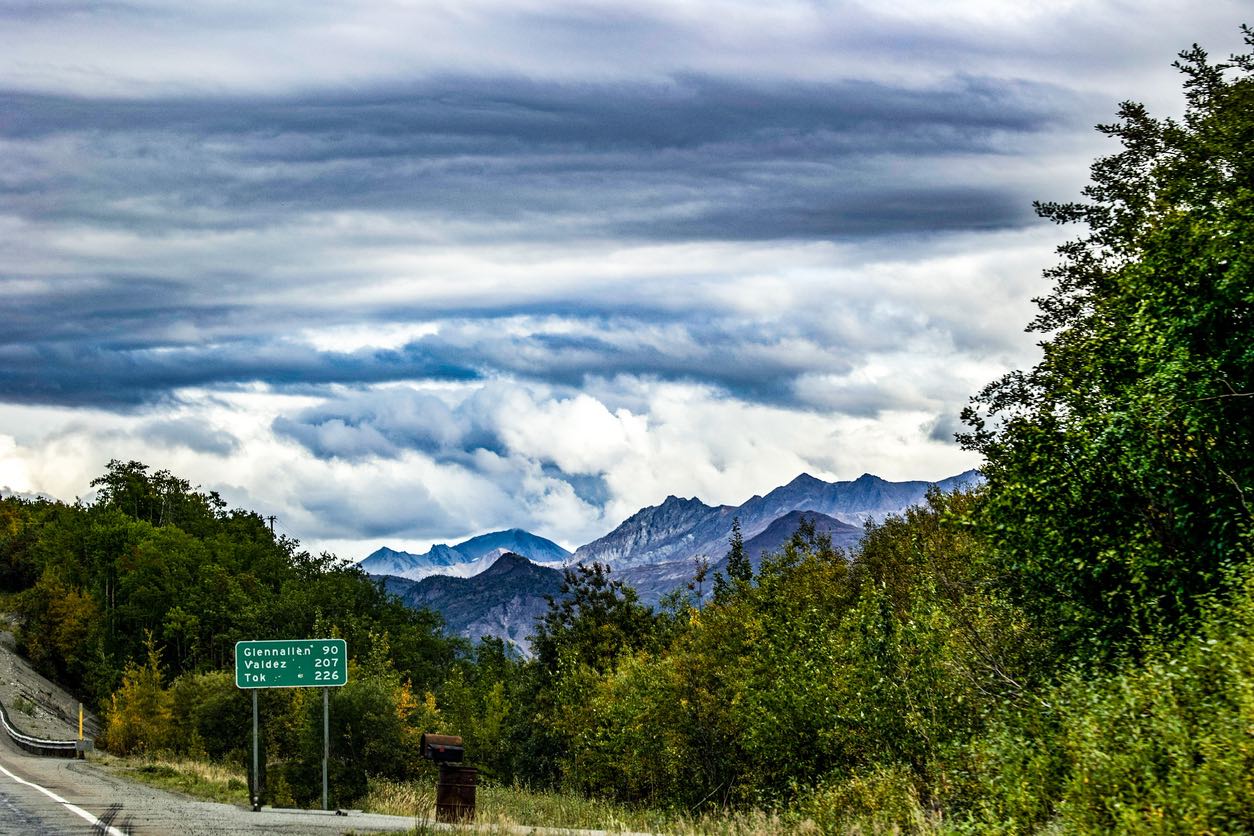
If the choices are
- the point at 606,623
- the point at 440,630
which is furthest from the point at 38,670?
the point at 606,623

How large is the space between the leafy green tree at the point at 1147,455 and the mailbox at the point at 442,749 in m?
11.3

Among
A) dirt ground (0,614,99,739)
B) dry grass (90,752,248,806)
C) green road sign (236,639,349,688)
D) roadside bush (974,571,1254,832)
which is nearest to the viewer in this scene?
roadside bush (974,571,1254,832)

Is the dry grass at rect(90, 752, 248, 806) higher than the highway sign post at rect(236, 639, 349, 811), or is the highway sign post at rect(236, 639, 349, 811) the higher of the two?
the highway sign post at rect(236, 639, 349, 811)

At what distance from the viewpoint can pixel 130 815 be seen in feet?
80.5

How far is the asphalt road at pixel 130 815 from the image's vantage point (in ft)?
71.8

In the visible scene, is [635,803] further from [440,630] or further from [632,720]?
[440,630]

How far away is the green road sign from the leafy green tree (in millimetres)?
18522

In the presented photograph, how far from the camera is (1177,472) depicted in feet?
69.4

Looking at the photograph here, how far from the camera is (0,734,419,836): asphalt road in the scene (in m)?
21.9

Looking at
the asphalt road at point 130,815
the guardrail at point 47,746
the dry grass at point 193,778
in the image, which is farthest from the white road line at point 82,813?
the guardrail at point 47,746

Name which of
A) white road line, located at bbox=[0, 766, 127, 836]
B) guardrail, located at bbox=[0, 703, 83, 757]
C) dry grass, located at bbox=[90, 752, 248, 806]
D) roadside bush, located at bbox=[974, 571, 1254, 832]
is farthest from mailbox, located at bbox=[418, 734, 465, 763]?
guardrail, located at bbox=[0, 703, 83, 757]

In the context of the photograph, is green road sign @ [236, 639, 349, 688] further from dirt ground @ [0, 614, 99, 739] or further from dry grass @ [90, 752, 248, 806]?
dirt ground @ [0, 614, 99, 739]

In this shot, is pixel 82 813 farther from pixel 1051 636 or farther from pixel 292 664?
pixel 1051 636

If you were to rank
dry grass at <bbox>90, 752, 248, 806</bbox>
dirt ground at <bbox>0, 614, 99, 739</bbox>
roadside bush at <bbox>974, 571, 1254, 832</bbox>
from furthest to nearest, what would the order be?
dirt ground at <bbox>0, 614, 99, 739</bbox>, dry grass at <bbox>90, 752, 248, 806</bbox>, roadside bush at <bbox>974, 571, 1254, 832</bbox>
